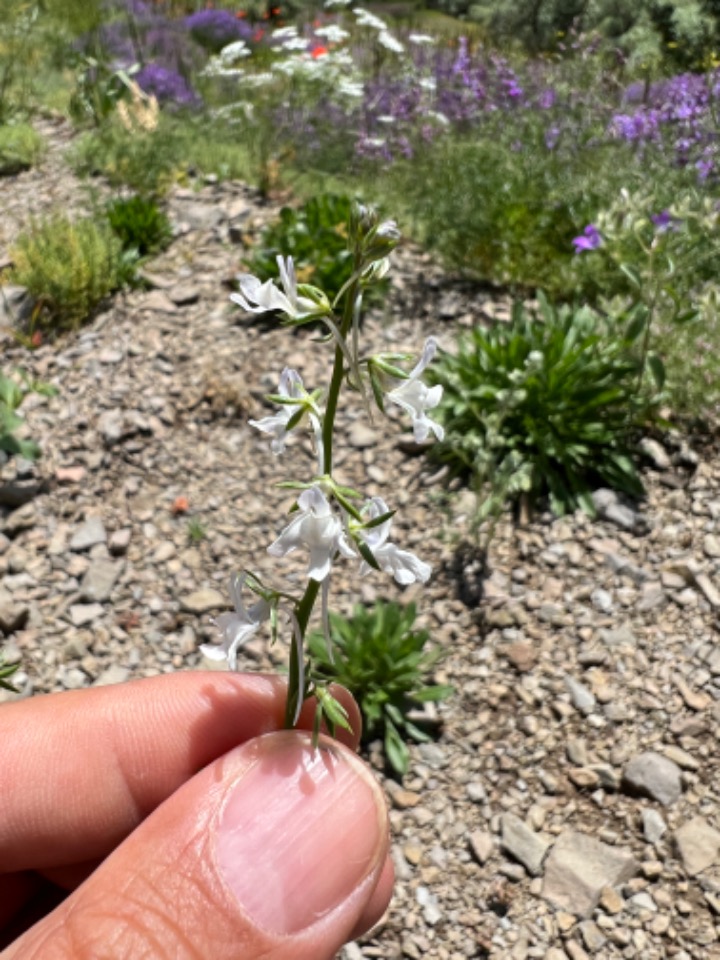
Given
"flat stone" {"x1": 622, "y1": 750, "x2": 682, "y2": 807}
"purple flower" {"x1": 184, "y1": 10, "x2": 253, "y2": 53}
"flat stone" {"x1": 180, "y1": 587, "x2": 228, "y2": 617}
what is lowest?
"flat stone" {"x1": 622, "y1": 750, "x2": 682, "y2": 807}

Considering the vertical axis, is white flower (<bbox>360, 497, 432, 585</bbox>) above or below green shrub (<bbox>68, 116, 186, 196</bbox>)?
above

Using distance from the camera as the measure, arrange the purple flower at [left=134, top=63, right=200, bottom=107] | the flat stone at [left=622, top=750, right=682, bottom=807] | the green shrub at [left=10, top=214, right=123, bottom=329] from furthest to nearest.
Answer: the purple flower at [left=134, top=63, right=200, bottom=107] → the green shrub at [left=10, top=214, right=123, bottom=329] → the flat stone at [left=622, top=750, right=682, bottom=807]

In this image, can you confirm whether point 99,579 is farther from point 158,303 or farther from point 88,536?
point 158,303

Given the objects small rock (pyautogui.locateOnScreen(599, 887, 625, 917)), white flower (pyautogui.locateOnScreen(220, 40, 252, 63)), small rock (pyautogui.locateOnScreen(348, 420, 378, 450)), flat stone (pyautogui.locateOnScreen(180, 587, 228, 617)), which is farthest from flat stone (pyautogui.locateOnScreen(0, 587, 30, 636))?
white flower (pyautogui.locateOnScreen(220, 40, 252, 63))

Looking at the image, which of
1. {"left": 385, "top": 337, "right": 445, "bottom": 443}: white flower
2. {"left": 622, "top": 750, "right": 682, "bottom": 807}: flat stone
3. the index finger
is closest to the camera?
{"left": 385, "top": 337, "right": 445, "bottom": 443}: white flower

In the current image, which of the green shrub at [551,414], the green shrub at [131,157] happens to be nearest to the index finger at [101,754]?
the green shrub at [551,414]

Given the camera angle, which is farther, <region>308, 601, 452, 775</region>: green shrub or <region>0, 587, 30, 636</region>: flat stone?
<region>0, 587, 30, 636</region>: flat stone

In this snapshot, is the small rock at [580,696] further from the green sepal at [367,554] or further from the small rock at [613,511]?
the green sepal at [367,554]

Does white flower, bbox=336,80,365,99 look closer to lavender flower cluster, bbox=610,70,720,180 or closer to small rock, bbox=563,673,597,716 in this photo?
lavender flower cluster, bbox=610,70,720,180
